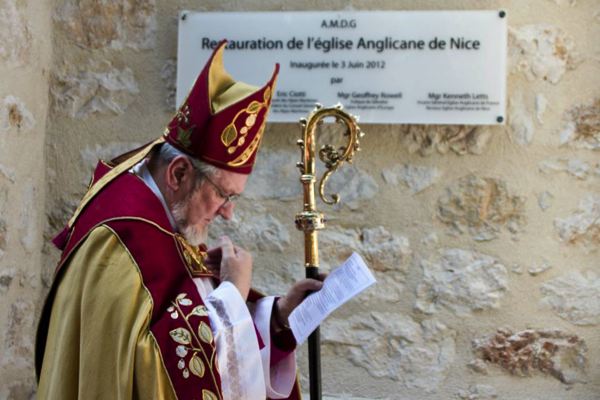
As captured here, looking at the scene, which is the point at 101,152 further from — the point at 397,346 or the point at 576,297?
the point at 576,297

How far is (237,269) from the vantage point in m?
2.52

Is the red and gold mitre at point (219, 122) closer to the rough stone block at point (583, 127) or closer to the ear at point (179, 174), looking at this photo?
the ear at point (179, 174)

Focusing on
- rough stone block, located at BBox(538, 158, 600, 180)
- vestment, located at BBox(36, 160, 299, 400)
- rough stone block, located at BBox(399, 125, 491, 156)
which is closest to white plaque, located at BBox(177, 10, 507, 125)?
rough stone block, located at BBox(399, 125, 491, 156)

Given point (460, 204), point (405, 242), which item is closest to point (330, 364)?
point (405, 242)

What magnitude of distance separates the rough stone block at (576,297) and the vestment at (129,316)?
1.87m

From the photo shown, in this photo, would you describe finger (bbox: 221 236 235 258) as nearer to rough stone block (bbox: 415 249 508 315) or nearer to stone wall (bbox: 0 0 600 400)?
stone wall (bbox: 0 0 600 400)

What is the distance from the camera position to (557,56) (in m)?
3.90

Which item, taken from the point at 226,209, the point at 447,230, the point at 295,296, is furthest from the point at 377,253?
the point at 226,209

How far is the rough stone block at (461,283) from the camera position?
3.86 m

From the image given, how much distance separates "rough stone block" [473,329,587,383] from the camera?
3.82 meters

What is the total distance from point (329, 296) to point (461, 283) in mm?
1447

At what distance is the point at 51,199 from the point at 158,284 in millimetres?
1984

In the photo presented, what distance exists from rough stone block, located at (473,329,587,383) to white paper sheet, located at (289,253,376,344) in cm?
149

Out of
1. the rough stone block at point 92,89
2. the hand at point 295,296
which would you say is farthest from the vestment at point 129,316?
the rough stone block at point 92,89
